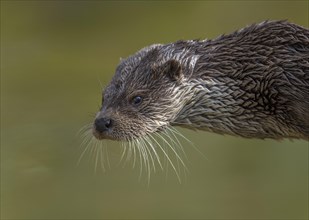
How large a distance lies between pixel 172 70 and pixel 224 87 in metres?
0.18

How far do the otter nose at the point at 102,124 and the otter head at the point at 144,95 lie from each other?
0.02 meters

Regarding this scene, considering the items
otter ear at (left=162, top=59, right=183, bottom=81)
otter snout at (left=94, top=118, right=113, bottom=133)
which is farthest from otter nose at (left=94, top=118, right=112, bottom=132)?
otter ear at (left=162, top=59, right=183, bottom=81)

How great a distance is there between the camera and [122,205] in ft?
13.1

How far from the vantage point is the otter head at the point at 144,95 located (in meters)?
2.78

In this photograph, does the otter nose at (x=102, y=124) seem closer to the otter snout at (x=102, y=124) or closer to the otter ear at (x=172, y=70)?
the otter snout at (x=102, y=124)

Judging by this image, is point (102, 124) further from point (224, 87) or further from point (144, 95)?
point (224, 87)

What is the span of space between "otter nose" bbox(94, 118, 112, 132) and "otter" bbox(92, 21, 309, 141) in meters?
0.06

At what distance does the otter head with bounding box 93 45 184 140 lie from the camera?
109 inches

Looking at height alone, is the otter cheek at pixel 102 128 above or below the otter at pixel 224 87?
below

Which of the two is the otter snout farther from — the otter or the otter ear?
the otter ear

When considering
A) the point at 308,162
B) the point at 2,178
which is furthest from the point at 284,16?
the point at 2,178

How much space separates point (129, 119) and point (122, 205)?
4.24 ft

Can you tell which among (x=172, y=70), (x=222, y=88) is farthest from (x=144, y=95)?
(x=222, y=88)

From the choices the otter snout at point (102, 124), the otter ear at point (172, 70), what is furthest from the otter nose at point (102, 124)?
the otter ear at point (172, 70)
